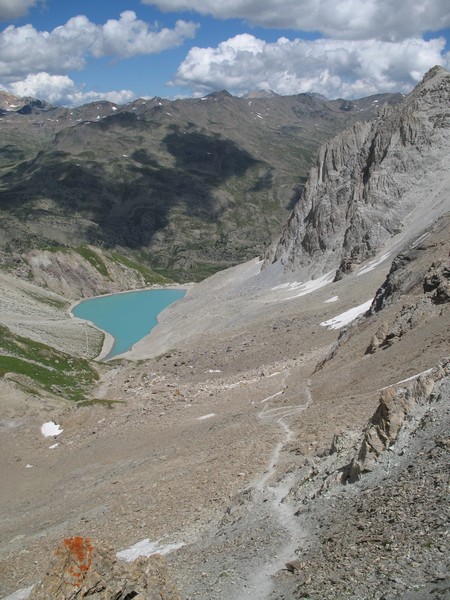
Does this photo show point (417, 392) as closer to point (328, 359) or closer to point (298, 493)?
point (298, 493)

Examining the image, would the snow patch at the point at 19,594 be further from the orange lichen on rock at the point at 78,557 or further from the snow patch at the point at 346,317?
the snow patch at the point at 346,317

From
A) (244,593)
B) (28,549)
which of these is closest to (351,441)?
(244,593)

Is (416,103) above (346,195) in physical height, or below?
above

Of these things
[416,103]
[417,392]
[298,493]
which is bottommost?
[298,493]

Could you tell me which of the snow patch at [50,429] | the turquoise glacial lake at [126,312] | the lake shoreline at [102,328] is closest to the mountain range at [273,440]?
Answer: the snow patch at [50,429]

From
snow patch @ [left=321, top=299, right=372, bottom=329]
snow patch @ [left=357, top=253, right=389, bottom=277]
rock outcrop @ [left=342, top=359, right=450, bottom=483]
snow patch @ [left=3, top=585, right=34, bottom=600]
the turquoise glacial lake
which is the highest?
rock outcrop @ [left=342, top=359, right=450, bottom=483]

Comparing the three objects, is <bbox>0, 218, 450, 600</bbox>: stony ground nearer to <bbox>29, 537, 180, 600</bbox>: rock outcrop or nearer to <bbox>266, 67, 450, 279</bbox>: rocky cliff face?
<bbox>29, 537, 180, 600</bbox>: rock outcrop

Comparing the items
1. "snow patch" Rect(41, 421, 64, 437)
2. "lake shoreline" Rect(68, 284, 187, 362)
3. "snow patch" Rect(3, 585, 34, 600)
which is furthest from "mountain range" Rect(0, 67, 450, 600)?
"lake shoreline" Rect(68, 284, 187, 362)

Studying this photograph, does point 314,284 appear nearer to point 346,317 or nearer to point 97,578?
point 346,317

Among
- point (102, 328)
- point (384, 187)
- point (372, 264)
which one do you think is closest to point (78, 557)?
point (372, 264)
